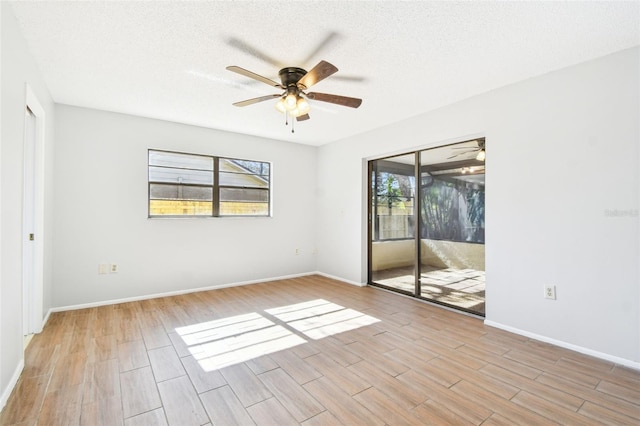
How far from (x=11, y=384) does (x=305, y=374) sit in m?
1.98

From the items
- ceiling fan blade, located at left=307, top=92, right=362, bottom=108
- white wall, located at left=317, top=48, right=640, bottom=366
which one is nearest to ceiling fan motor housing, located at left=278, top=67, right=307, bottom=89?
ceiling fan blade, located at left=307, top=92, right=362, bottom=108

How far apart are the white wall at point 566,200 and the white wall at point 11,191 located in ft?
13.1

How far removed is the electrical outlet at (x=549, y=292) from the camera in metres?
2.74

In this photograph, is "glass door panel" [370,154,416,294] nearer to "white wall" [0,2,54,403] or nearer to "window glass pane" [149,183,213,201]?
"window glass pane" [149,183,213,201]

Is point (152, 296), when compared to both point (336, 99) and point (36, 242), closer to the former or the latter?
→ point (36, 242)

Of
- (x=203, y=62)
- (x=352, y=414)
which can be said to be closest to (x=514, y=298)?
(x=352, y=414)

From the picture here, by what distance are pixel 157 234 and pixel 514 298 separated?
4.47 m

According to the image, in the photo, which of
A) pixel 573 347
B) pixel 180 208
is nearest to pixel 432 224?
pixel 573 347

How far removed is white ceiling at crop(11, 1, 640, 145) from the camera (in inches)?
76.9

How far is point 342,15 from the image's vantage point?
1.99 m

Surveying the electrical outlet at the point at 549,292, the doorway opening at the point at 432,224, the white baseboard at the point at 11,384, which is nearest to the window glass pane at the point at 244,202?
the doorway opening at the point at 432,224

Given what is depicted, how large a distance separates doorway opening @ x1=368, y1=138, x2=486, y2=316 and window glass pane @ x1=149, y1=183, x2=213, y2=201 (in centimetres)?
266

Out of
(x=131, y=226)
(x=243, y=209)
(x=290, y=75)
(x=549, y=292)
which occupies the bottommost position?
(x=549, y=292)

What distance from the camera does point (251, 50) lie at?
240 centimetres
